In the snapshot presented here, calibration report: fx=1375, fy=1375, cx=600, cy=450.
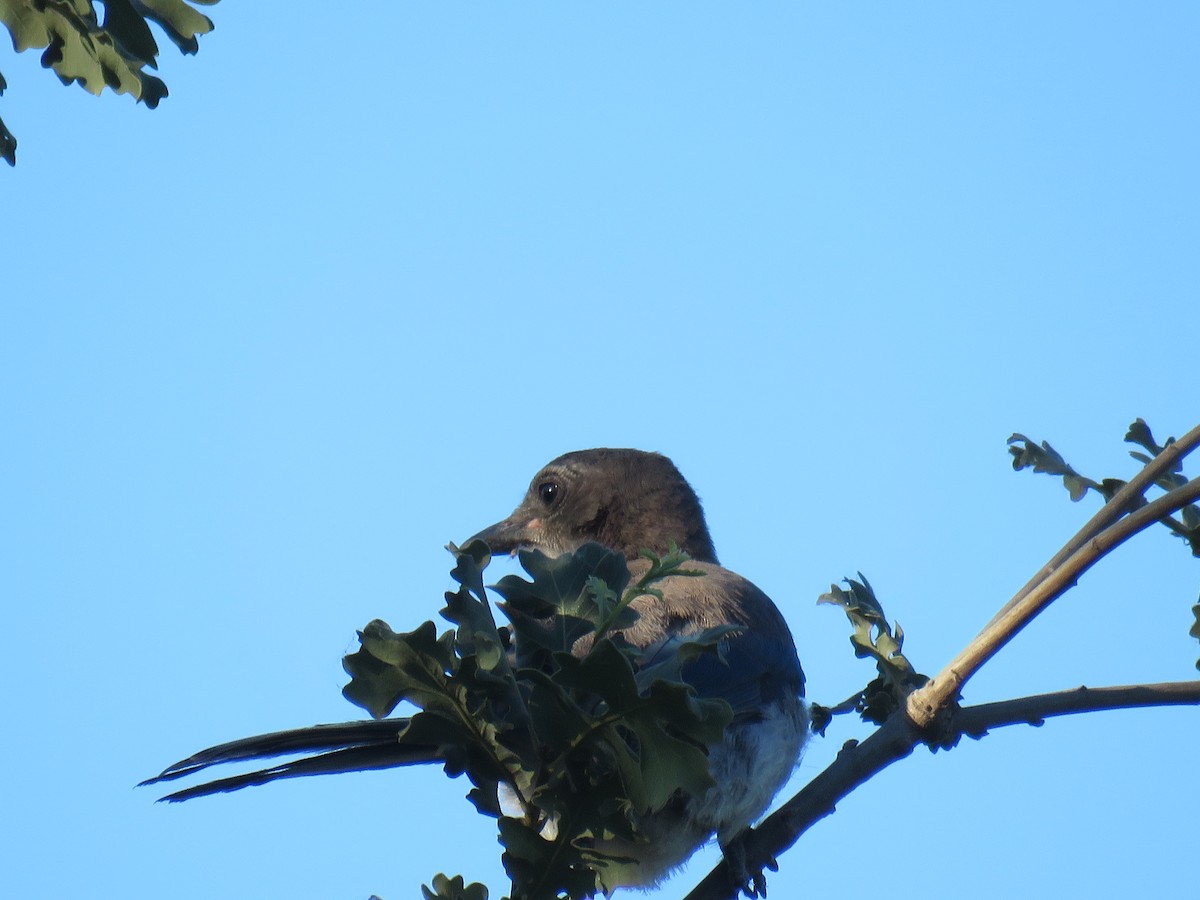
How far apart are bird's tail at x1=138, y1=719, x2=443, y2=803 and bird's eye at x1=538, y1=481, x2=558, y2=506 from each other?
3.05 m

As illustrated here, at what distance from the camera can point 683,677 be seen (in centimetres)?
379

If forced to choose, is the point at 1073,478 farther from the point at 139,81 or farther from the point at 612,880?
the point at 139,81

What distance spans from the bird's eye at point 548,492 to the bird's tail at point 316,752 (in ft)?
10.0

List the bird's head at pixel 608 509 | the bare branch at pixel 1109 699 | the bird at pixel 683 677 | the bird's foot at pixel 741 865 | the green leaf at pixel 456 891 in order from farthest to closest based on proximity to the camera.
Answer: the bird's head at pixel 608 509, the bird's foot at pixel 741 865, the bird at pixel 683 677, the bare branch at pixel 1109 699, the green leaf at pixel 456 891

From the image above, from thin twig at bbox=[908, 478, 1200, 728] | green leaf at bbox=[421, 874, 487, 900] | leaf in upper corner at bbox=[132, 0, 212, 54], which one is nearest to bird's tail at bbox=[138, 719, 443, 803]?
green leaf at bbox=[421, 874, 487, 900]

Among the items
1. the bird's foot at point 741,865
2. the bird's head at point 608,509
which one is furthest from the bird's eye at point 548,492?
the bird's foot at point 741,865

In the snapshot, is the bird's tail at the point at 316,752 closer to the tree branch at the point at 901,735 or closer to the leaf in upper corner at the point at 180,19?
the tree branch at the point at 901,735

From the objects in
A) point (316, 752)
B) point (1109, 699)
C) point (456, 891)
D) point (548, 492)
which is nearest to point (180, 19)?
point (316, 752)

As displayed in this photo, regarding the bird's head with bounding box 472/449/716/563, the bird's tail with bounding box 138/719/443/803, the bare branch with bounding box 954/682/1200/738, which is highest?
the bird's head with bounding box 472/449/716/563

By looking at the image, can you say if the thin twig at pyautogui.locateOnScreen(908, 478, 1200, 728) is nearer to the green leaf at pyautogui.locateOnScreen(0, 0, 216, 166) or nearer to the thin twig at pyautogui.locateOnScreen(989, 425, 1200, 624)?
the thin twig at pyautogui.locateOnScreen(989, 425, 1200, 624)

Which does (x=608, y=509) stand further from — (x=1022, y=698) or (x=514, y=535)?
(x=1022, y=698)

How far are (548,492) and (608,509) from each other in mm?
287

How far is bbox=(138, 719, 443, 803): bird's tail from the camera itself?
2.74 metres

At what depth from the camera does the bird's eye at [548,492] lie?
19.9 ft
